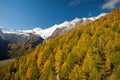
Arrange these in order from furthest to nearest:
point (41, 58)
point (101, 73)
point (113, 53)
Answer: point (41, 58), point (113, 53), point (101, 73)

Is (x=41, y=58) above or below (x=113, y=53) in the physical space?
above

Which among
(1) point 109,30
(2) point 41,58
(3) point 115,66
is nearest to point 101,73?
(3) point 115,66

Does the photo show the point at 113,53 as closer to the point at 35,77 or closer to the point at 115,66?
the point at 115,66

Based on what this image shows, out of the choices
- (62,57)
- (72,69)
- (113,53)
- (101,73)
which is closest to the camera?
(101,73)

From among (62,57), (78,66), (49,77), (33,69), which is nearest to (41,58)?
(33,69)

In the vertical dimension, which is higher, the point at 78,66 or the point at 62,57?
the point at 62,57

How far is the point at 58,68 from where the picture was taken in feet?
521

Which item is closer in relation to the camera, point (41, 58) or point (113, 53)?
point (113, 53)

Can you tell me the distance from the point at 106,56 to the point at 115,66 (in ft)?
43.0

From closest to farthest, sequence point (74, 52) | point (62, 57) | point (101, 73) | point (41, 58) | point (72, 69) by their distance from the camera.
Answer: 1. point (101, 73)
2. point (72, 69)
3. point (74, 52)
4. point (62, 57)
5. point (41, 58)

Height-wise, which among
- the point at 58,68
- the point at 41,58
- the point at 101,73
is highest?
the point at 41,58

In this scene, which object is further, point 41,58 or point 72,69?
point 41,58

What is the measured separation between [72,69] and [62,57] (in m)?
23.9

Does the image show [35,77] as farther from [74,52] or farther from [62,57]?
[74,52]
